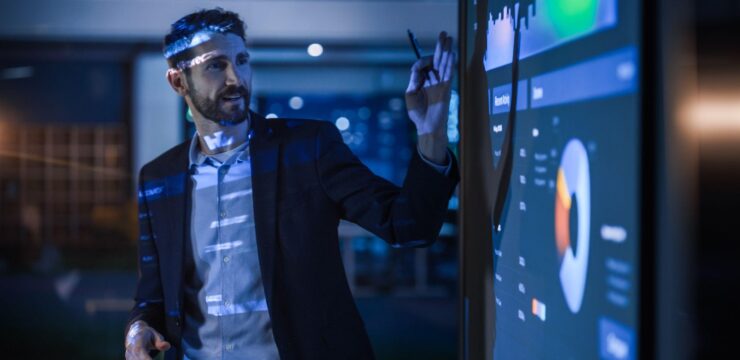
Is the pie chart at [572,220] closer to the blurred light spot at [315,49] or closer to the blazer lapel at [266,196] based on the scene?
the blazer lapel at [266,196]

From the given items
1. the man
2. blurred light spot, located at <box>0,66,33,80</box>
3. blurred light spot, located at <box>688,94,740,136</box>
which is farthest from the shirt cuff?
blurred light spot, located at <box>0,66,33,80</box>

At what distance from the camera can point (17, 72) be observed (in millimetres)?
5965

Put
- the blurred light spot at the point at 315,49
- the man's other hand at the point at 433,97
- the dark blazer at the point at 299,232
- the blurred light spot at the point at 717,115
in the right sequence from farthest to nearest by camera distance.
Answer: the blurred light spot at the point at 315,49
the dark blazer at the point at 299,232
the man's other hand at the point at 433,97
the blurred light spot at the point at 717,115

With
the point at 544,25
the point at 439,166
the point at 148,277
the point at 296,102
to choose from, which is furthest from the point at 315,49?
the point at 544,25

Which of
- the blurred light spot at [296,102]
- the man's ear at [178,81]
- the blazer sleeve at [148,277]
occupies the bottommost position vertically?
the blazer sleeve at [148,277]

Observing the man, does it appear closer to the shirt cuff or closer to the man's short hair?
the man's short hair

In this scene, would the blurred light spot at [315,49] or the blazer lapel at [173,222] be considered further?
the blurred light spot at [315,49]

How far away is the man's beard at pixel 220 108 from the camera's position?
189 cm

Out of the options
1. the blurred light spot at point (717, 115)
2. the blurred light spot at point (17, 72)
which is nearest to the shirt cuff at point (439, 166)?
the blurred light spot at point (717, 115)

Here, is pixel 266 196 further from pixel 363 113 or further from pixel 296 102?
pixel 363 113

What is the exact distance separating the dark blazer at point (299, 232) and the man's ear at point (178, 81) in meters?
0.19

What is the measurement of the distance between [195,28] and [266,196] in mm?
457

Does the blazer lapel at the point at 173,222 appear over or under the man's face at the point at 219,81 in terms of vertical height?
under

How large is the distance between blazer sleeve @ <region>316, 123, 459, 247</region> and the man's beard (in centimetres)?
20
